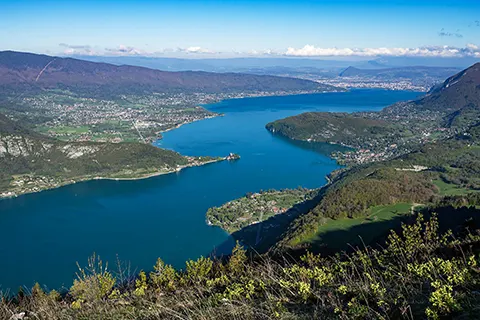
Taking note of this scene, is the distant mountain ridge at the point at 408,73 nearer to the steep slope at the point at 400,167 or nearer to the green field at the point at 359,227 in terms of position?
the steep slope at the point at 400,167

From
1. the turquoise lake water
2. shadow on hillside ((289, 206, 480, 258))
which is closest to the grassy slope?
the turquoise lake water

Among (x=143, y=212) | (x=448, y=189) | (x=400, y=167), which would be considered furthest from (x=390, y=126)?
(x=143, y=212)

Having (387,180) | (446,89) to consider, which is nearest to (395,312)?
(387,180)

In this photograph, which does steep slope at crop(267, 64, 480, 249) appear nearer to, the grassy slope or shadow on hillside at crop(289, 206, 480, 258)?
the grassy slope

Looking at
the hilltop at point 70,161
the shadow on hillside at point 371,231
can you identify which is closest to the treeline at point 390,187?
the shadow on hillside at point 371,231

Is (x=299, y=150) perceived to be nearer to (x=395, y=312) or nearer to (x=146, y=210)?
(x=146, y=210)

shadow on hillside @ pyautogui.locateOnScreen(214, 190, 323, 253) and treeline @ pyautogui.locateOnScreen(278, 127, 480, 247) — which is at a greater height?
treeline @ pyautogui.locateOnScreen(278, 127, 480, 247)

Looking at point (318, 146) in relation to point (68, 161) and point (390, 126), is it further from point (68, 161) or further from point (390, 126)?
point (68, 161)

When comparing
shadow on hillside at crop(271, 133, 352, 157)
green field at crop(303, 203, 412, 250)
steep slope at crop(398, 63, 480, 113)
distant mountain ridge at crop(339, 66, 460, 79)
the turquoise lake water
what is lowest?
the turquoise lake water
